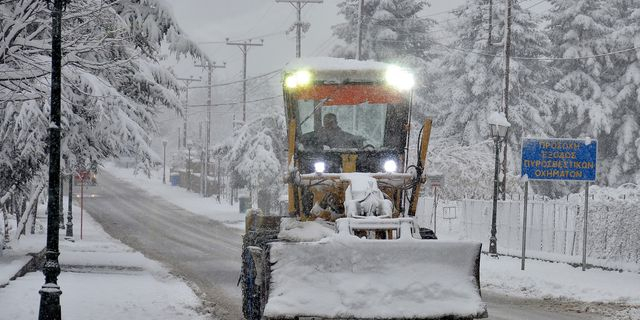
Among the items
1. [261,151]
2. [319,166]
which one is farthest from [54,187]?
[261,151]

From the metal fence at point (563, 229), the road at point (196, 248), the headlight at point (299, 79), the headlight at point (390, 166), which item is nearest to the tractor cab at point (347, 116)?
the headlight at point (299, 79)

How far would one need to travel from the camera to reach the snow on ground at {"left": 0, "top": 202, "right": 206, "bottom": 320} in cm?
1207

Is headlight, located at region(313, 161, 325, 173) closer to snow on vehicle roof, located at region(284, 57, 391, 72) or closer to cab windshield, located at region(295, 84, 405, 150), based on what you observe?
cab windshield, located at region(295, 84, 405, 150)

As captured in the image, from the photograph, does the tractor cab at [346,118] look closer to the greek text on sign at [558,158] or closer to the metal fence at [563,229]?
the greek text on sign at [558,158]

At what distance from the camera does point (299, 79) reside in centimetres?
1075

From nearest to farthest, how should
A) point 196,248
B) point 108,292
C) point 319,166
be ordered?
point 319,166 → point 108,292 → point 196,248

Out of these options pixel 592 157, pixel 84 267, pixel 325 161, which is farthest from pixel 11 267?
pixel 592 157

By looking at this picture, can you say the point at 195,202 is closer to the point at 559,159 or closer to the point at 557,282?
the point at 559,159

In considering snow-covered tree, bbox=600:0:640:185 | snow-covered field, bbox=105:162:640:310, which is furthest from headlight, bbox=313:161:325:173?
snow-covered tree, bbox=600:0:640:185

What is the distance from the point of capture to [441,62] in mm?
44531

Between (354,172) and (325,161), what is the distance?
A: 0.50 m

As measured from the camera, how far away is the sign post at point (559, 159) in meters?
19.1

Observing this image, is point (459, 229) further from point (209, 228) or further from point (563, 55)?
point (563, 55)

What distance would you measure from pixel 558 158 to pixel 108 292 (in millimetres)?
10916
